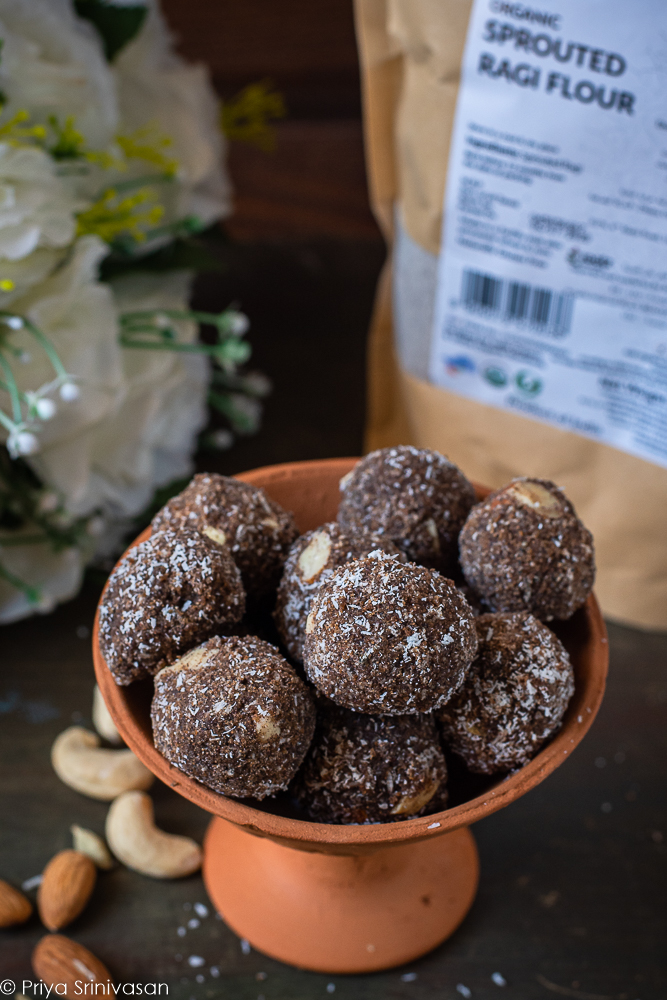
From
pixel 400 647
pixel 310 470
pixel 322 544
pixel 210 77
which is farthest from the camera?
pixel 210 77

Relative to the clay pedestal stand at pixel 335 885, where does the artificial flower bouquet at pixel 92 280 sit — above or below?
above

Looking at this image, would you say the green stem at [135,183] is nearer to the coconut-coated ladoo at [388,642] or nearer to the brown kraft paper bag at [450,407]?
the brown kraft paper bag at [450,407]

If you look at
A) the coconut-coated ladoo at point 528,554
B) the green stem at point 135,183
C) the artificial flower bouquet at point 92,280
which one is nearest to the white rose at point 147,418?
the artificial flower bouquet at point 92,280

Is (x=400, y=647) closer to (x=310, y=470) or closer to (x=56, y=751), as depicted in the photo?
(x=310, y=470)

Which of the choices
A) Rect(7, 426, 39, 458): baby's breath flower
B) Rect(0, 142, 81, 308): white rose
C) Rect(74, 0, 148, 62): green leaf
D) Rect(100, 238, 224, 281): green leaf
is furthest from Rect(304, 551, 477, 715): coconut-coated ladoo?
Rect(74, 0, 148, 62): green leaf

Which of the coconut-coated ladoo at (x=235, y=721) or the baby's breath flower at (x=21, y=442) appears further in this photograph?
the baby's breath flower at (x=21, y=442)

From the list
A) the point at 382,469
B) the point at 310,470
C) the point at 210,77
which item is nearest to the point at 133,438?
the point at 310,470
